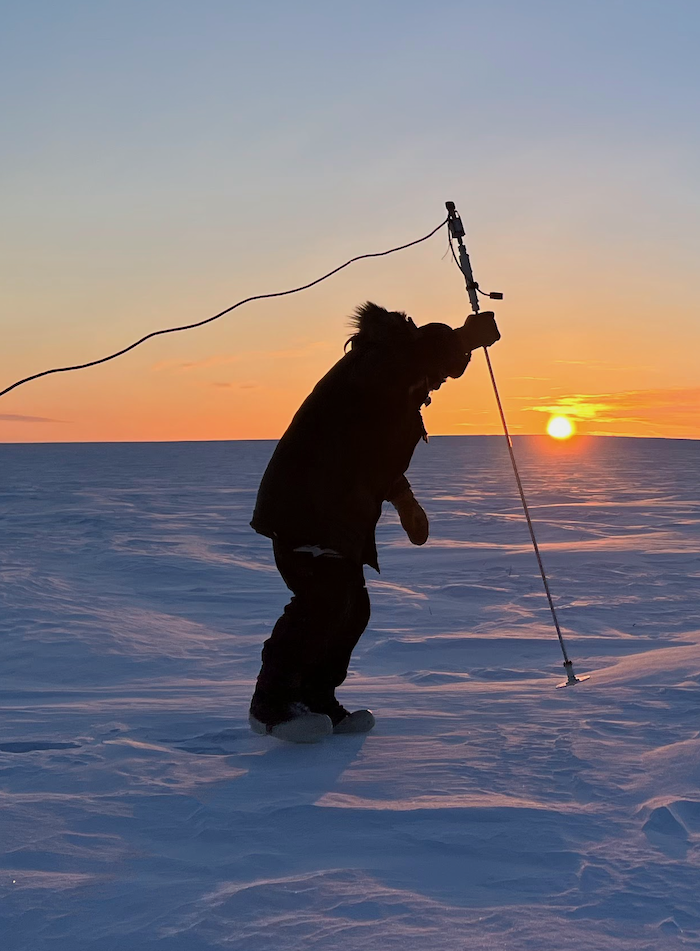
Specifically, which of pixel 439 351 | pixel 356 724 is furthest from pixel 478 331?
pixel 356 724

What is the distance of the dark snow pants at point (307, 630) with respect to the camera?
3.49 metres

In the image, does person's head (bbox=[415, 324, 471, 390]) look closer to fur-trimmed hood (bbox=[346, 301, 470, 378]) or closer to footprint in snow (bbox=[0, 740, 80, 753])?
fur-trimmed hood (bbox=[346, 301, 470, 378])

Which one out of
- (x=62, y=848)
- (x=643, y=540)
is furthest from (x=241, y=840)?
(x=643, y=540)

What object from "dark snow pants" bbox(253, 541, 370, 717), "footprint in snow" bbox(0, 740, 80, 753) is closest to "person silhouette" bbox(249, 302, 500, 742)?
"dark snow pants" bbox(253, 541, 370, 717)

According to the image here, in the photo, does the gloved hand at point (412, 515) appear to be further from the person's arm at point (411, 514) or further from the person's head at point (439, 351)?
the person's head at point (439, 351)

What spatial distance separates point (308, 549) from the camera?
11.4 ft

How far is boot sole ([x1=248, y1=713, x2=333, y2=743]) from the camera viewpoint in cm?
335

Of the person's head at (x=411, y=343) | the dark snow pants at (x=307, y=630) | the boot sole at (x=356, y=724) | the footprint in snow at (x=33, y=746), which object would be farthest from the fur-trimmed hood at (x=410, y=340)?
the footprint in snow at (x=33, y=746)

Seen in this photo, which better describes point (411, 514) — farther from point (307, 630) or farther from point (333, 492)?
point (307, 630)

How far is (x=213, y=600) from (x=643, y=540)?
5752 mm

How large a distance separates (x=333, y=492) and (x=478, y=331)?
84cm

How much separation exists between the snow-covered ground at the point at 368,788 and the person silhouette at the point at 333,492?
23 centimetres

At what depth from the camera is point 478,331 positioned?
3.68m

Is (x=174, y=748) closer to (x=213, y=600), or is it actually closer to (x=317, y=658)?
(x=317, y=658)
